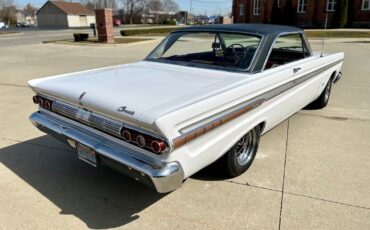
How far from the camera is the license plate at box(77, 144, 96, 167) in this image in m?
2.99

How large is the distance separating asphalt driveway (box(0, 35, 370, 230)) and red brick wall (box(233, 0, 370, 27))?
102 feet

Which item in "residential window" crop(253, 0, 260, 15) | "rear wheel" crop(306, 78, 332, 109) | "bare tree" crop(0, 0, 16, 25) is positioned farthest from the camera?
"bare tree" crop(0, 0, 16, 25)

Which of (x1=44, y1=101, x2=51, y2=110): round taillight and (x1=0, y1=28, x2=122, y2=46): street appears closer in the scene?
(x1=44, y1=101, x2=51, y2=110): round taillight

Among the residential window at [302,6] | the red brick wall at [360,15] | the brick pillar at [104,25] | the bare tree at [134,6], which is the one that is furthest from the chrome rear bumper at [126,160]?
the bare tree at [134,6]

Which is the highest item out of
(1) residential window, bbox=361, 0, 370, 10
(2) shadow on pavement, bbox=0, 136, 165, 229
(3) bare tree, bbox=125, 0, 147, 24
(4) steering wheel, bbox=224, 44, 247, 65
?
(3) bare tree, bbox=125, 0, 147, 24

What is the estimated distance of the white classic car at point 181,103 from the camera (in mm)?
2562

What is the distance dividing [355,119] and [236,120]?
3.34 metres

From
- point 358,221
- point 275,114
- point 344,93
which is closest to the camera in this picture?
point 358,221

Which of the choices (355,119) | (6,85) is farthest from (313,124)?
(6,85)

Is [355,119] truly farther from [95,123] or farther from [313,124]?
[95,123]

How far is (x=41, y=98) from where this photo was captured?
11.8 feet

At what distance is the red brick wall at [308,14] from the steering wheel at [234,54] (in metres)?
31.1

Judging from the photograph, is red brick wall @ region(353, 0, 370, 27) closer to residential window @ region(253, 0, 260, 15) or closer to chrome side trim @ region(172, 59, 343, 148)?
residential window @ region(253, 0, 260, 15)

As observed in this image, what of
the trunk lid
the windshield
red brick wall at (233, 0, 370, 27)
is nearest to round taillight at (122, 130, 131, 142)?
the trunk lid
